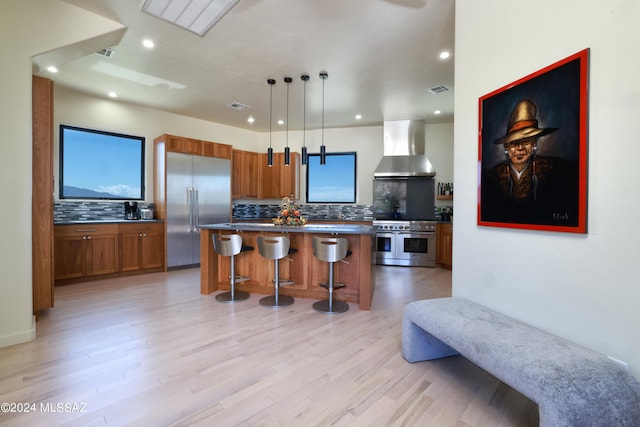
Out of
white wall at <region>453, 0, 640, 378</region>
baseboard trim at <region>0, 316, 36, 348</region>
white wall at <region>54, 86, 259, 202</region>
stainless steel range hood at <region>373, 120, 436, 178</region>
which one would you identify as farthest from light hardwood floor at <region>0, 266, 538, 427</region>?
stainless steel range hood at <region>373, 120, 436, 178</region>

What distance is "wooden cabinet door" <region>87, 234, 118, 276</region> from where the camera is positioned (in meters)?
4.42

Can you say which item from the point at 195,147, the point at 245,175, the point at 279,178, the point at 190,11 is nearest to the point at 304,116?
the point at 279,178

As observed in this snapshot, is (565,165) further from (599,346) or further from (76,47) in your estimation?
(76,47)

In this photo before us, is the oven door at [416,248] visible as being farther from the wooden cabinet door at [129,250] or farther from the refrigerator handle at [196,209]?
the wooden cabinet door at [129,250]

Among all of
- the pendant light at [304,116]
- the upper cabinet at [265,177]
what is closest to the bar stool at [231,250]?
the pendant light at [304,116]

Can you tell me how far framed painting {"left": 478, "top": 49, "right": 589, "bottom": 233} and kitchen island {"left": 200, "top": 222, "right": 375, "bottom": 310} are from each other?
5.29ft

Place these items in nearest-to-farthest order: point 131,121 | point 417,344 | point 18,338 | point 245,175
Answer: point 417,344 < point 18,338 < point 131,121 < point 245,175

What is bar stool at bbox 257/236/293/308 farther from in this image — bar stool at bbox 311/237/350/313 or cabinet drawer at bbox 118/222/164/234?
cabinet drawer at bbox 118/222/164/234

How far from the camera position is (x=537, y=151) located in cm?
173

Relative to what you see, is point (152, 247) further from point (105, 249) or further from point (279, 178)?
point (279, 178)

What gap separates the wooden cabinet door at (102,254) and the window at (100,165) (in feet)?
2.97

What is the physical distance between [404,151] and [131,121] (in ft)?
18.0

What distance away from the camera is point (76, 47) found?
2.82 metres

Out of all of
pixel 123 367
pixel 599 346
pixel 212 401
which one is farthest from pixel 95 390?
pixel 599 346
